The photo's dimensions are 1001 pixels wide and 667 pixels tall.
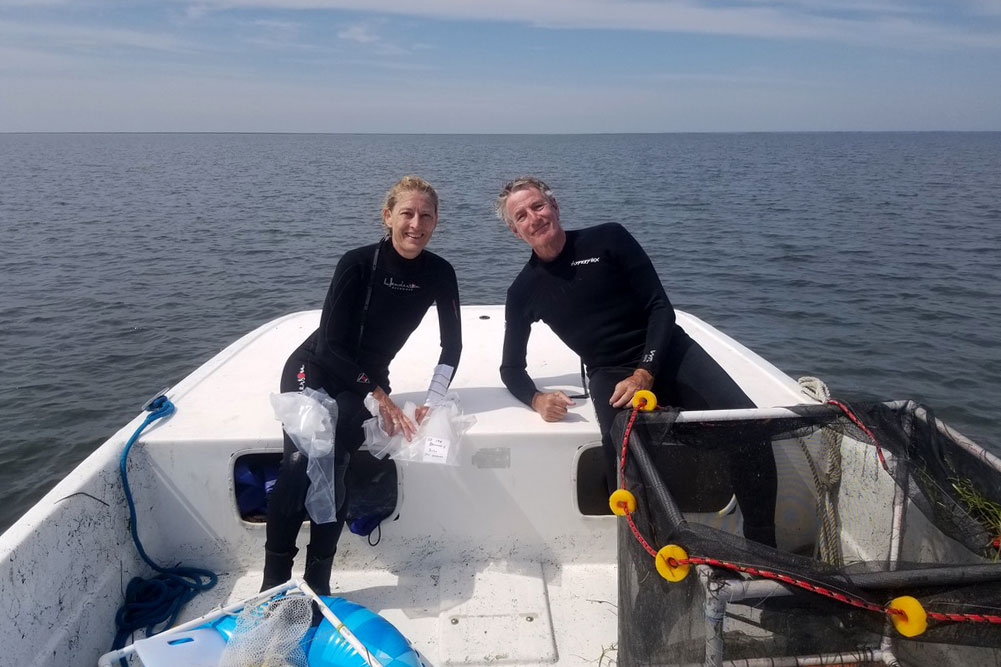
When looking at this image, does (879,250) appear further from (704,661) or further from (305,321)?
(704,661)

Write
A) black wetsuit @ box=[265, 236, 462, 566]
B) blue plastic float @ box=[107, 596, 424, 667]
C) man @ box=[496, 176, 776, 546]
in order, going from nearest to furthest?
blue plastic float @ box=[107, 596, 424, 667] < black wetsuit @ box=[265, 236, 462, 566] < man @ box=[496, 176, 776, 546]

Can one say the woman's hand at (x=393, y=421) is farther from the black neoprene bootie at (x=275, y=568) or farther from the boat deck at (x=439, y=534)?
the black neoprene bootie at (x=275, y=568)

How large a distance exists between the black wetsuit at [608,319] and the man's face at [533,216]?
158 mm

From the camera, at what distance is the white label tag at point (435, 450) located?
3016mm

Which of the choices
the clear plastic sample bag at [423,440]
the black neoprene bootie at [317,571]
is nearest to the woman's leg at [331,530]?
the black neoprene bootie at [317,571]

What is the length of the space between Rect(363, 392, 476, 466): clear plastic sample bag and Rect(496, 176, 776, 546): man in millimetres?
483

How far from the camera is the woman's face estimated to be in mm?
3211

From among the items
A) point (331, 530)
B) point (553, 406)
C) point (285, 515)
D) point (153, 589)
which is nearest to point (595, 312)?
point (553, 406)

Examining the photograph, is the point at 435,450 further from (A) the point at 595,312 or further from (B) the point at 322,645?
(A) the point at 595,312

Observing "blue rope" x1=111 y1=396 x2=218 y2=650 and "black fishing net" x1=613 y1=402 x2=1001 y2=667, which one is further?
"blue rope" x1=111 y1=396 x2=218 y2=650

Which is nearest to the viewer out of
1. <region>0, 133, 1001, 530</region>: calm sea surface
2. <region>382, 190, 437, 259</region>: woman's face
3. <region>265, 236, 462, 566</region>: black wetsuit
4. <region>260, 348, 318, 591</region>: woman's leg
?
<region>260, 348, 318, 591</region>: woman's leg

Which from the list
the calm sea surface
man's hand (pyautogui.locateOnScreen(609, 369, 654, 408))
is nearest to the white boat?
man's hand (pyautogui.locateOnScreen(609, 369, 654, 408))

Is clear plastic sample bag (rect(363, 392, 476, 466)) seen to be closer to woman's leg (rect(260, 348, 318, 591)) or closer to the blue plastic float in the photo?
woman's leg (rect(260, 348, 318, 591))

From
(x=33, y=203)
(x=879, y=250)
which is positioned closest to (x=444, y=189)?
(x=33, y=203)
